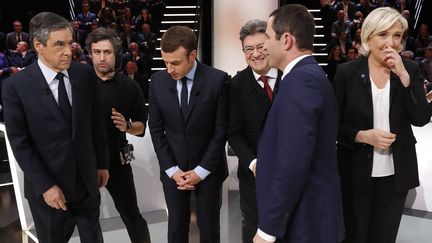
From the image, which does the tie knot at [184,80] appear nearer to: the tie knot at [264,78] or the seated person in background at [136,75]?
the tie knot at [264,78]

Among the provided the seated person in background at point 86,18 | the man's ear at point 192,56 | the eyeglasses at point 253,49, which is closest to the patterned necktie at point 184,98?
the man's ear at point 192,56

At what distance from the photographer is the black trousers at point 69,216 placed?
2.64 m

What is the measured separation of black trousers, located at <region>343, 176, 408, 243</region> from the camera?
8.57 ft

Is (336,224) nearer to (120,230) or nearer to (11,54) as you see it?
(120,230)

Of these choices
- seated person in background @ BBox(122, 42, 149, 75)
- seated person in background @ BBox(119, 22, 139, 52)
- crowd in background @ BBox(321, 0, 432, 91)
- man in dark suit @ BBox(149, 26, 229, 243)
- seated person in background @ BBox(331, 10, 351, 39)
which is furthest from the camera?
seated person in background @ BBox(331, 10, 351, 39)

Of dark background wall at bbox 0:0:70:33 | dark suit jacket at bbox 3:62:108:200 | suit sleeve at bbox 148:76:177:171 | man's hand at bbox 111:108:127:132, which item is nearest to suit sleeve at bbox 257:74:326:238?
suit sleeve at bbox 148:76:177:171

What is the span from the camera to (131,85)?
326cm

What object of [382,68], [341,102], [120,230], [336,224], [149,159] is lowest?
[120,230]

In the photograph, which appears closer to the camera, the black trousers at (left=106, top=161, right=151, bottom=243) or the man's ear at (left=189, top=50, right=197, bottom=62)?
the man's ear at (left=189, top=50, right=197, bottom=62)

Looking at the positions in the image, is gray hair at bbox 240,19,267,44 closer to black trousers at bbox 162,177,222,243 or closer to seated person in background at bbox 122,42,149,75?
black trousers at bbox 162,177,222,243

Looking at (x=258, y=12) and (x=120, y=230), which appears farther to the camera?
(x=258, y=12)

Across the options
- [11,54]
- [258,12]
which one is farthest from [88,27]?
[258,12]

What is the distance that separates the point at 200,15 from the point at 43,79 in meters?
8.64

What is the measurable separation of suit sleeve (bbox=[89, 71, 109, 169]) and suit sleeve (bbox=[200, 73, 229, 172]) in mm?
545
